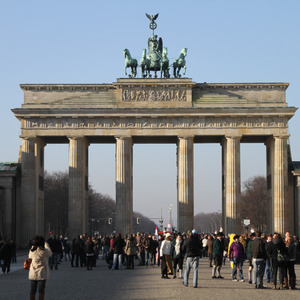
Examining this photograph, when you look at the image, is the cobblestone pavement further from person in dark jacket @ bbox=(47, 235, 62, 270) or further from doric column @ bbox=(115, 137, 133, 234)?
A: doric column @ bbox=(115, 137, 133, 234)

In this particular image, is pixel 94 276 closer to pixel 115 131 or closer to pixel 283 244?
pixel 283 244

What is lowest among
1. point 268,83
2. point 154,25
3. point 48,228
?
point 48,228

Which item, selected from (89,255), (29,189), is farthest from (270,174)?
(89,255)

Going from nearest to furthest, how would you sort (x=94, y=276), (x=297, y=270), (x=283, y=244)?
(x=283, y=244)
(x=94, y=276)
(x=297, y=270)

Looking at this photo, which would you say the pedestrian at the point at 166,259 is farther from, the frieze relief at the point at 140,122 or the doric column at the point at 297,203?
the doric column at the point at 297,203

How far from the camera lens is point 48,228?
15738 cm

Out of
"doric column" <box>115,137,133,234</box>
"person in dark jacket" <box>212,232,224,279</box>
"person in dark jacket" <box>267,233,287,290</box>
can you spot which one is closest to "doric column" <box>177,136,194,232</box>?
"doric column" <box>115,137,133,234</box>

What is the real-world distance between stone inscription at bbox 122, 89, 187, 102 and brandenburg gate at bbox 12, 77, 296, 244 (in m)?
0.10

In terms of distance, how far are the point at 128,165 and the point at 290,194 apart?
57.3 feet

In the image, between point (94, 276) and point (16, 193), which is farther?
point (16, 193)

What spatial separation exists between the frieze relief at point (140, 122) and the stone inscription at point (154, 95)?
2.04m

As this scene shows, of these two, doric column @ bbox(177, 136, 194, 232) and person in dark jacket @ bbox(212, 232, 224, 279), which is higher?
doric column @ bbox(177, 136, 194, 232)

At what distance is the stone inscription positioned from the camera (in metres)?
85.2

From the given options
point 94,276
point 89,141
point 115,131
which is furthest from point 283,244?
point 89,141
